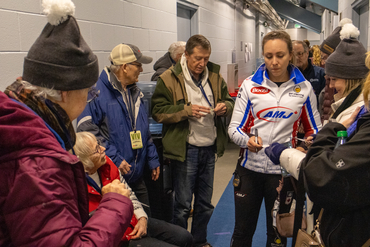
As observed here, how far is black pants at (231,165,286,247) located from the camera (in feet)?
6.04

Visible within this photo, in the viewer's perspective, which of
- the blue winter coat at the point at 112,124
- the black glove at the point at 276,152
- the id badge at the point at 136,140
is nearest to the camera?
the black glove at the point at 276,152

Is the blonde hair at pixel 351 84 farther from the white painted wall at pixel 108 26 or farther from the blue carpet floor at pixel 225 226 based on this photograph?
the white painted wall at pixel 108 26

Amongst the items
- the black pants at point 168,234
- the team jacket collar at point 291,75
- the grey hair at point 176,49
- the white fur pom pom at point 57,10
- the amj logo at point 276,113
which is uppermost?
the grey hair at point 176,49

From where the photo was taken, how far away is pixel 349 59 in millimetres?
1669

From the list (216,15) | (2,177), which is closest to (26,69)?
(2,177)

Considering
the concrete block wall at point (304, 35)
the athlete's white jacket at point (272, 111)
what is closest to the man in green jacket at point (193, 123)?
the athlete's white jacket at point (272, 111)

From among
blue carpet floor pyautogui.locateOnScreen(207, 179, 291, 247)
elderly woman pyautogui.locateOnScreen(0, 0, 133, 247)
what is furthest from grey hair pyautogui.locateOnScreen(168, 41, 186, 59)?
elderly woman pyautogui.locateOnScreen(0, 0, 133, 247)

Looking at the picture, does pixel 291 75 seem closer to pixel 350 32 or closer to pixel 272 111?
pixel 272 111

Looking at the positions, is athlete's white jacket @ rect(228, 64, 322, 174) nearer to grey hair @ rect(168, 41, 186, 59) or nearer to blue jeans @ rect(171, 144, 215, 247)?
blue jeans @ rect(171, 144, 215, 247)

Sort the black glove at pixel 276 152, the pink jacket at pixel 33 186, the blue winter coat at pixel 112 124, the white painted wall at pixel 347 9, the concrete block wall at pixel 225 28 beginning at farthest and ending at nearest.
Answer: the concrete block wall at pixel 225 28, the white painted wall at pixel 347 9, the blue winter coat at pixel 112 124, the black glove at pixel 276 152, the pink jacket at pixel 33 186

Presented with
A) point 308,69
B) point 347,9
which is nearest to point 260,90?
point 308,69

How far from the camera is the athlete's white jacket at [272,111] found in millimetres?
1809

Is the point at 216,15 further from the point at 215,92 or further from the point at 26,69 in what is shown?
the point at 26,69

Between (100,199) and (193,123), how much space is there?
992 millimetres
